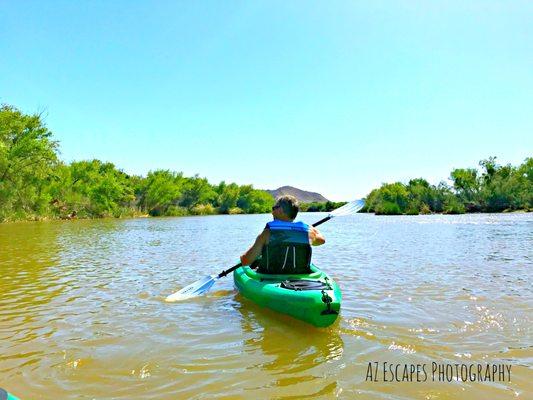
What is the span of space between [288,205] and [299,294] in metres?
1.43

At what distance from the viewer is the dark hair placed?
234 inches

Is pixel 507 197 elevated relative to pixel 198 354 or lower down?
elevated

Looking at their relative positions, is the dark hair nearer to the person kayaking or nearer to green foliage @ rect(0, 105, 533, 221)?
the person kayaking

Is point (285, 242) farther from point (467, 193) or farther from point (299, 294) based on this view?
point (467, 193)

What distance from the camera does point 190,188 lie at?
80.4m

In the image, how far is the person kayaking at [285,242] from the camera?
18.9 feet

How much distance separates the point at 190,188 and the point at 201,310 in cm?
7549

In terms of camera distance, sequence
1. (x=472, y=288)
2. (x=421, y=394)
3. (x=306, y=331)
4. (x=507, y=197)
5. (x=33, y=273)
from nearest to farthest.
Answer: (x=421, y=394)
(x=306, y=331)
(x=472, y=288)
(x=33, y=273)
(x=507, y=197)

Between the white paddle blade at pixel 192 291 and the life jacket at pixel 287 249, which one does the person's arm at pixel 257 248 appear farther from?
the white paddle blade at pixel 192 291

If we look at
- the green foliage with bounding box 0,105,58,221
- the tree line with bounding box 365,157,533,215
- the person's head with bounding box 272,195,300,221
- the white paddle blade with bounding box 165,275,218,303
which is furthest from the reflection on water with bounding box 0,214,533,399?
the tree line with bounding box 365,157,533,215

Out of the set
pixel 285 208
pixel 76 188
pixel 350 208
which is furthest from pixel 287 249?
pixel 76 188

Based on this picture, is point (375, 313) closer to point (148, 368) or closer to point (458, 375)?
point (458, 375)

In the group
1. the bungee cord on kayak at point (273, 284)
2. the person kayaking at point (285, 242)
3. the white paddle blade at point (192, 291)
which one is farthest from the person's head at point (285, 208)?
the white paddle blade at point (192, 291)

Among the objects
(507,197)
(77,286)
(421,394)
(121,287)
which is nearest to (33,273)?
(77,286)
